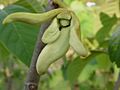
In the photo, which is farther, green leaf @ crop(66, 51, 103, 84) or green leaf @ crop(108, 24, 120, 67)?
green leaf @ crop(66, 51, 103, 84)

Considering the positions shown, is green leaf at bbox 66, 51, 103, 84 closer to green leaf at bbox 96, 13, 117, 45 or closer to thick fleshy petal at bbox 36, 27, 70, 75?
green leaf at bbox 96, 13, 117, 45

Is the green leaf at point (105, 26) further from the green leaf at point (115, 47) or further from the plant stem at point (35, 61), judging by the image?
the plant stem at point (35, 61)

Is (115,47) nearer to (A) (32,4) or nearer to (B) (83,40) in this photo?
(A) (32,4)

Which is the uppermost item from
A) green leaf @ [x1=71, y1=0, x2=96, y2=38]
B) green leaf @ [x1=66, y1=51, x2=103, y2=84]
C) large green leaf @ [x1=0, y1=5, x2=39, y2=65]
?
large green leaf @ [x1=0, y1=5, x2=39, y2=65]

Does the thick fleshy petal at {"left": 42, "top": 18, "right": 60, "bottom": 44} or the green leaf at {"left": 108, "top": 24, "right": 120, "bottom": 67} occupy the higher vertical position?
the thick fleshy petal at {"left": 42, "top": 18, "right": 60, "bottom": 44}

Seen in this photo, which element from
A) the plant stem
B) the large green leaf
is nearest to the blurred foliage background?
the large green leaf

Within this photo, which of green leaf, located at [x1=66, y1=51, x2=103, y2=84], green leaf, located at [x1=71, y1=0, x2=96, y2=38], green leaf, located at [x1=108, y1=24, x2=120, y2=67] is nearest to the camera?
green leaf, located at [x1=108, y1=24, x2=120, y2=67]

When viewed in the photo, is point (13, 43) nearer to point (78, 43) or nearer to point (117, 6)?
point (78, 43)

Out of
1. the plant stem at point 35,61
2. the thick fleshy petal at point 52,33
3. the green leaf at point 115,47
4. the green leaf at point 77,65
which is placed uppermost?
the thick fleshy petal at point 52,33

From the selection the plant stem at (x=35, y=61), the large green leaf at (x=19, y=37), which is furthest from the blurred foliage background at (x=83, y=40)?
the plant stem at (x=35, y=61)
